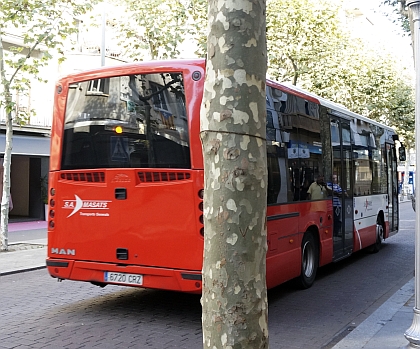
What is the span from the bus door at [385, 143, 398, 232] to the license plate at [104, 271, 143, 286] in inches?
373

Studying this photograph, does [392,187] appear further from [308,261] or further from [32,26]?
[32,26]

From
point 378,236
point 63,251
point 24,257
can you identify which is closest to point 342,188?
point 378,236

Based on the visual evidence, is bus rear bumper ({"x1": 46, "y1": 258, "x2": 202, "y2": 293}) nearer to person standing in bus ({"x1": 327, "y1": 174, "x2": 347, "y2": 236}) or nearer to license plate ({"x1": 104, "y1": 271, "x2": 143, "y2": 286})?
license plate ({"x1": 104, "y1": 271, "x2": 143, "y2": 286})

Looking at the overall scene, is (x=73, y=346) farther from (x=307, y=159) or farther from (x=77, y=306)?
(x=307, y=159)

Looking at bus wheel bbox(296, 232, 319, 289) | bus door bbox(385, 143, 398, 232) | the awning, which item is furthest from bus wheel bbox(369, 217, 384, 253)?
the awning

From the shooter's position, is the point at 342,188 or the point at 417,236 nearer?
the point at 417,236

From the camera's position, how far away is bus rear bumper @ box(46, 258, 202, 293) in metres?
6.60

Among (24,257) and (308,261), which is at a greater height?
(308,261)

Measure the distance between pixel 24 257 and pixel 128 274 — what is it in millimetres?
7116

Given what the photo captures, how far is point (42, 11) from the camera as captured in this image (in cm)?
1429

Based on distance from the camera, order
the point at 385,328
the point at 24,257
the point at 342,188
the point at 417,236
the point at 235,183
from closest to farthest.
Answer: the point at 235,183, the point at 417,236, the point at 385,328, the point at 342,188, the point at 24,257

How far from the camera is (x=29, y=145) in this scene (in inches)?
901

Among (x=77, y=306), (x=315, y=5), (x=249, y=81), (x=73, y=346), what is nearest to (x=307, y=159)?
(x=77, y=306)

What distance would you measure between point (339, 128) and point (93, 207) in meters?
5.43
